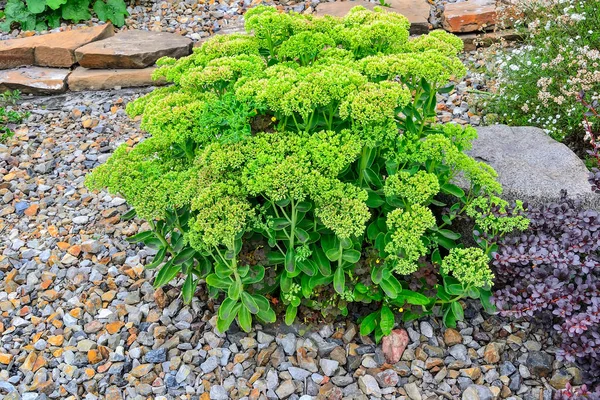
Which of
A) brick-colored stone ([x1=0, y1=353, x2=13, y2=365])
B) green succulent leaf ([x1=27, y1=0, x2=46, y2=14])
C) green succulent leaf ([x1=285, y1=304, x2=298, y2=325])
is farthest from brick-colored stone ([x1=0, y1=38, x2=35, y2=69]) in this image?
green succulent leaf ([x1=285, y1=304, x2=298, y2=325])

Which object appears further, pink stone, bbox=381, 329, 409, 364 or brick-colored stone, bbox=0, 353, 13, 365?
brick-colored stone, bbox=0, 353, 13, 365

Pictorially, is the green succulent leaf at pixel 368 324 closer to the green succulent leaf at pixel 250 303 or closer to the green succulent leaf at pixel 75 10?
the green succulent leaf at pixel 250 303

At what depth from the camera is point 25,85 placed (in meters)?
5.34

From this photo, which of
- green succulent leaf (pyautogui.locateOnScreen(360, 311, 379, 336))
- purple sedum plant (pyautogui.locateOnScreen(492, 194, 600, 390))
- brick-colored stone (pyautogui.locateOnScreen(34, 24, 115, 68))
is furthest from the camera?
brick-colored stone (pyautogui.locateOnScreen(34, 24, 115, 68))

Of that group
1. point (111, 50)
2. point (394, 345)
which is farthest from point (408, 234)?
point (111, 50)

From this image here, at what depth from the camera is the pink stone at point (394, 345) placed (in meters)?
2.70

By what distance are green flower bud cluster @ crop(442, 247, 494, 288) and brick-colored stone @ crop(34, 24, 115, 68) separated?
14.2 ft

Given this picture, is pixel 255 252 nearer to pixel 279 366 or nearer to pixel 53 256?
pixel 279 366

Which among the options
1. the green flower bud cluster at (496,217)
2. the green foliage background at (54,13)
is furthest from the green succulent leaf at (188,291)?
the green foliage background at (54,13)

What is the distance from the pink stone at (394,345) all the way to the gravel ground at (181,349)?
30 millimetres

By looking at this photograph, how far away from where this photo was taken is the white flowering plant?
12.3 ft

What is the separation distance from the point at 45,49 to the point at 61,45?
0.51 feet

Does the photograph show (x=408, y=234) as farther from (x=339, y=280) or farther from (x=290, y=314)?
(x=290, y=314)

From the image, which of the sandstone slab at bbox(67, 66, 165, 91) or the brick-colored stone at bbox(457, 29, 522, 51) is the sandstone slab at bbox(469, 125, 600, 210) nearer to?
the brick-colored stone at bbox(457, 29, 522, 51)
